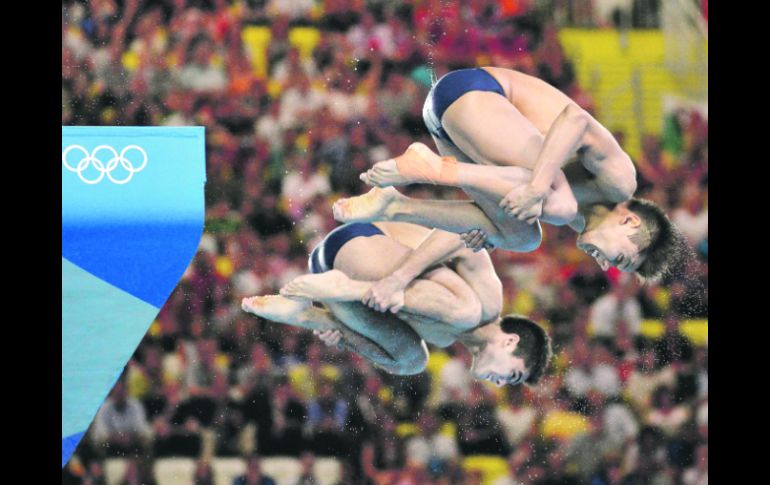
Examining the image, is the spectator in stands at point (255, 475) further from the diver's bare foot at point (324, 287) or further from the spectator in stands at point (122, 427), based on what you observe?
the diver's bare foot at point (324, 287)

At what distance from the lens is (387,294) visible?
4520 mm

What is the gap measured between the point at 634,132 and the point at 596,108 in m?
0.24

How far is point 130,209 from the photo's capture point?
5801 mm

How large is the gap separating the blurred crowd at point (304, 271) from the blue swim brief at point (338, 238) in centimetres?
128

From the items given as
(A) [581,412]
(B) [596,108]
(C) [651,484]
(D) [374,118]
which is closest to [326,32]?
(D) [374,118]

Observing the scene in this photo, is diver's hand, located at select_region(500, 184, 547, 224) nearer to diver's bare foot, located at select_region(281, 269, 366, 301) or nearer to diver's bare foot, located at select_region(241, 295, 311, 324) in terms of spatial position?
diver's bare foot, located at select_region(281, 269, 366, 301)

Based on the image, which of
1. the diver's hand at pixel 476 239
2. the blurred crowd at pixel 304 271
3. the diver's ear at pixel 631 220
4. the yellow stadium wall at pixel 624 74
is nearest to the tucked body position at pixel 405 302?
the diver's hand at pixel 476 239

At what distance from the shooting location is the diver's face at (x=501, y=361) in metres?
4.91

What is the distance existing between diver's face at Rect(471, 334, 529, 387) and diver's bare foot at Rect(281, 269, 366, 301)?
0.70 meters

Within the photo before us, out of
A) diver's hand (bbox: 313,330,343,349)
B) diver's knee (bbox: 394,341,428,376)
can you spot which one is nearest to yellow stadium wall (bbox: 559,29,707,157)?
diver's knee (bbox: 394,341,428,376)

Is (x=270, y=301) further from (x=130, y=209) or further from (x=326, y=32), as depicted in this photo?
(x=326, y=32)

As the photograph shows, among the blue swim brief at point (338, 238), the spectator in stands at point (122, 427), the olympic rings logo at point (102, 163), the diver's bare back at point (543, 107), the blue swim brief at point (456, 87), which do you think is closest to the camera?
the blue swim brief at point (456, 87)

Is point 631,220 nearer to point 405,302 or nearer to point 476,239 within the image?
point 476,239
